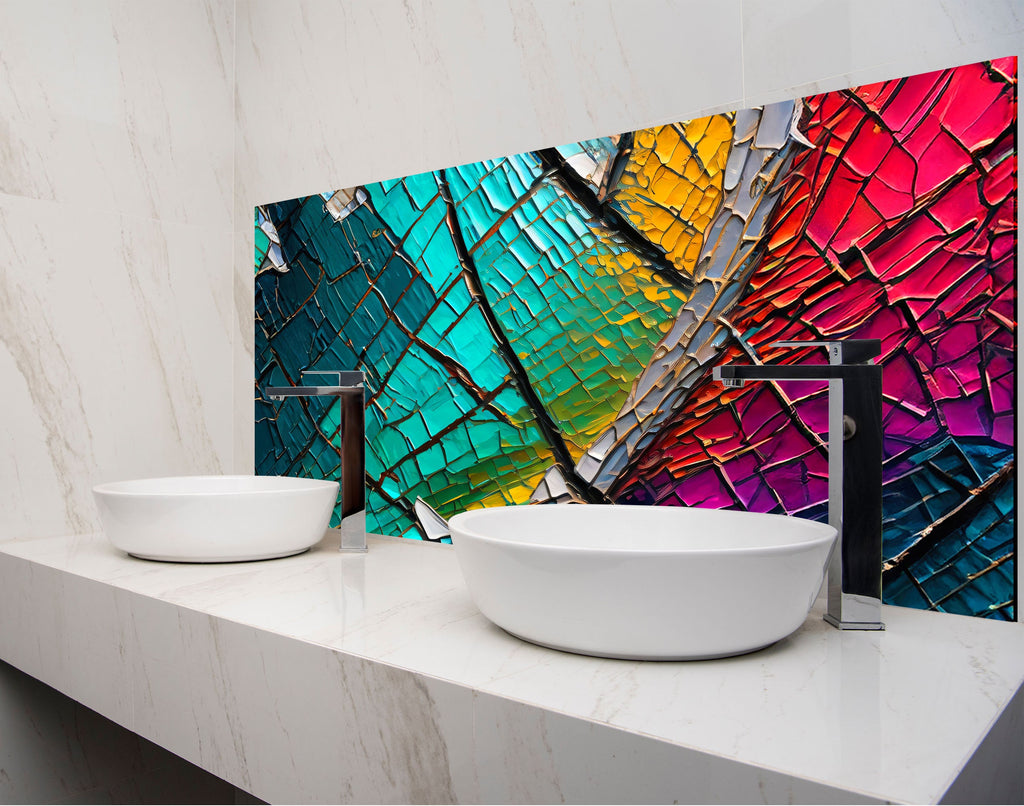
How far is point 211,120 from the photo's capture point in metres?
1.92

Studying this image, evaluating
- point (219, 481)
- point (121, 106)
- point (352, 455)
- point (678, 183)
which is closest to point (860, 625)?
point (678, 183)

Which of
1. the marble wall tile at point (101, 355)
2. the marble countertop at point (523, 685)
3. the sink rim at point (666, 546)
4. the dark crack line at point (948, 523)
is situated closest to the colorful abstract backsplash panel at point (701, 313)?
the dark crack line at point (948, 523)

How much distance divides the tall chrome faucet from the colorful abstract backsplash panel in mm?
123

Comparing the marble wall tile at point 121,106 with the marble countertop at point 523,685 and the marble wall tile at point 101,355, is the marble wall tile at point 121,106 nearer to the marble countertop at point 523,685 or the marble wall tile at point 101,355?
the marble wall tile at point 101,355

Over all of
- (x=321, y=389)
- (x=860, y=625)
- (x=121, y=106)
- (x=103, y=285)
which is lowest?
(x=860, y=625)

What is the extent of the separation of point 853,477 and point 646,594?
35cm

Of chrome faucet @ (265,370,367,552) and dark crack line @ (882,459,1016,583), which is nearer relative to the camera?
dark crack line @ (882,459,1016,583)

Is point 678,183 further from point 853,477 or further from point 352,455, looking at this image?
point 352,455

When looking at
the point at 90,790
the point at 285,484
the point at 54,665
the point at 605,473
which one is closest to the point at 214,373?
the point at 285,484

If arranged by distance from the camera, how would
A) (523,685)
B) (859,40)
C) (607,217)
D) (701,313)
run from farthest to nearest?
1. (607,217)
2. (701,313)
3. (859,40)
4. (523,685)

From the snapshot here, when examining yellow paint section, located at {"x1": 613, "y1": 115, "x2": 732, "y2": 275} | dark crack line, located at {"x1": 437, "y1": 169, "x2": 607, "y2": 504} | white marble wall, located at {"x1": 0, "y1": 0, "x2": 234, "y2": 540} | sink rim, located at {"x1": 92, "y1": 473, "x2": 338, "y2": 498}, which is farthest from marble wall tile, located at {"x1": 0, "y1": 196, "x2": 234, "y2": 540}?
yellow paint section, located at {"x1": 613, "y1": 115, "x2": 732, "y2": 275}

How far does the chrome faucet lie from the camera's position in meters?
1.46

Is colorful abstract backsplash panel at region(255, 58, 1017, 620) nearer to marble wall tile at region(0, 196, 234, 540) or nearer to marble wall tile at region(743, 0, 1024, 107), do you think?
marble wall tile at region(743, 0, 1024, 107)

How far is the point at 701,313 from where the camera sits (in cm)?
121
